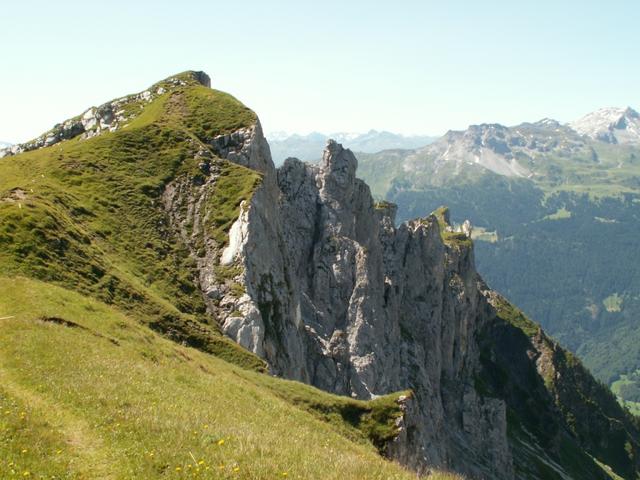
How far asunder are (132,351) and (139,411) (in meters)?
14.7

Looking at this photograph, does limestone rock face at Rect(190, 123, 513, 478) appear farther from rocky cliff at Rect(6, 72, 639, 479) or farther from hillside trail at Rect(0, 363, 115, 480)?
hillside trail at Rect(0, 363, 115, 480)

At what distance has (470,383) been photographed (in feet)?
547

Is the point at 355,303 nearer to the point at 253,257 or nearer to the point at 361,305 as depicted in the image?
the point at 361,305

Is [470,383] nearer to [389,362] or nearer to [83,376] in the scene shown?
[389,362]

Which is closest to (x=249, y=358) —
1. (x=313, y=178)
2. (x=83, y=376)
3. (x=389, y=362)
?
(x=83, y=376)

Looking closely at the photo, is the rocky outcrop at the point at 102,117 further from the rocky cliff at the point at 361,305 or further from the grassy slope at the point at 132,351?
the rocky cliff at the point at 361,305

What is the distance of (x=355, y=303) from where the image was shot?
112375 millimetres

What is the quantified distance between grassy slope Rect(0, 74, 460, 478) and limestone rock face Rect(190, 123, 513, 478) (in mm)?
5339

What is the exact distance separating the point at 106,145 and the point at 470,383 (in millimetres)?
115101

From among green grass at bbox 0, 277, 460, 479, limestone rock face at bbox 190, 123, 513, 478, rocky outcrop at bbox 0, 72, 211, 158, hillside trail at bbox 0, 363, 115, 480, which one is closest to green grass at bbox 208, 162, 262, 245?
limestone rock face at bbox 190, 123, 513, 478

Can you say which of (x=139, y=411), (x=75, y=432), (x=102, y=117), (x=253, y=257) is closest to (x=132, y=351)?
(x=139, y=411)

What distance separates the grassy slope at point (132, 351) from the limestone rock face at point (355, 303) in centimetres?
534

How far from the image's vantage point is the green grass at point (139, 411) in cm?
2012

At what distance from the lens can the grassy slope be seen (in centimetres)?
2105
